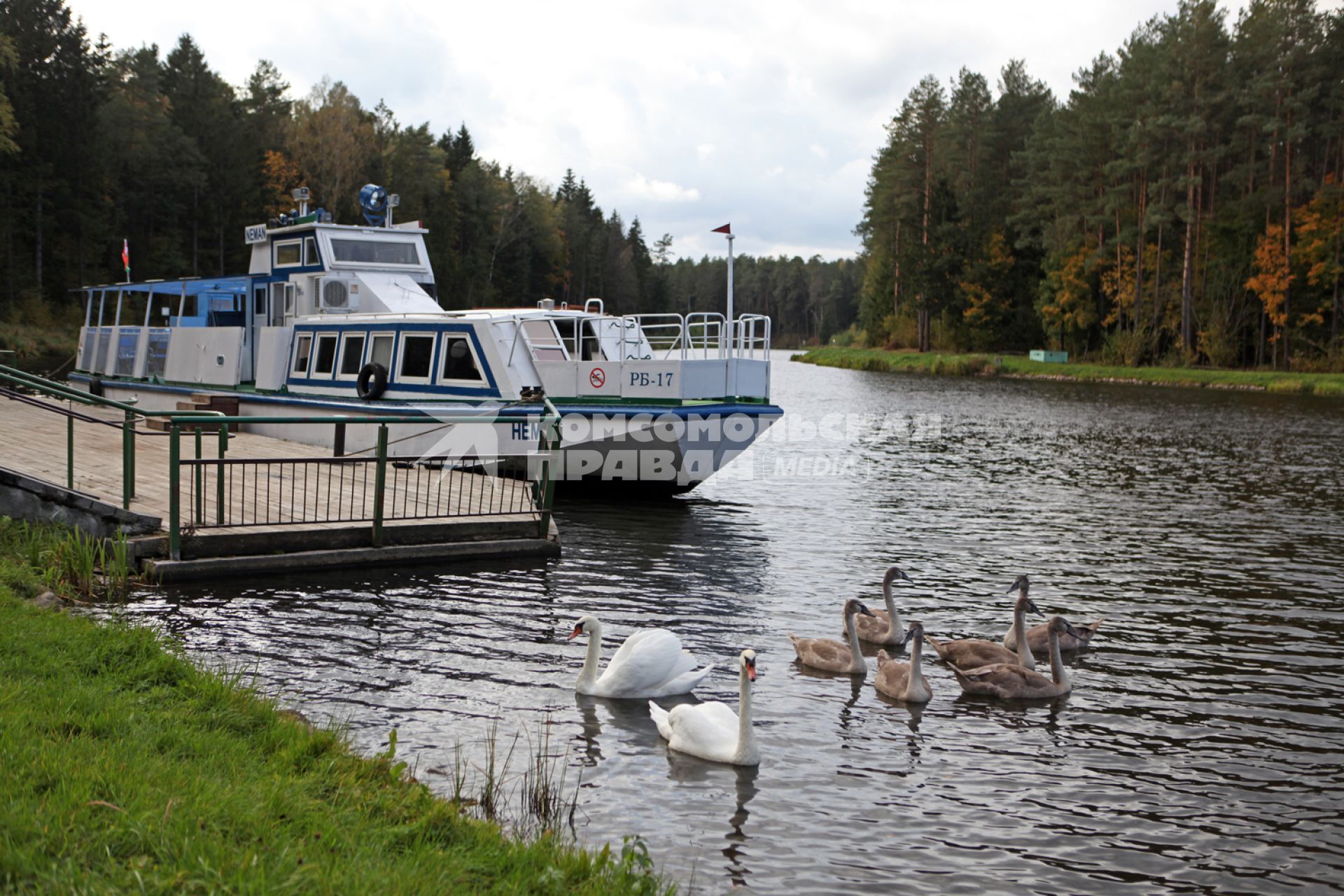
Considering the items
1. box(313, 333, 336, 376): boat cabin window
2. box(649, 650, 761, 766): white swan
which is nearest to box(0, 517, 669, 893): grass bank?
box(649, 650, 761, 766): white swan

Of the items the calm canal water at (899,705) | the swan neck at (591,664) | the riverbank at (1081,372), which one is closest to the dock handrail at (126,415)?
the calm canal water at (899,705)

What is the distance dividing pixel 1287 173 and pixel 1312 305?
7.04 m

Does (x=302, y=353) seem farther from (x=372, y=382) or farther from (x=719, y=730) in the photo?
(x=719, y=730)

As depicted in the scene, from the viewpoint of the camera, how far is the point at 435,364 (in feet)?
62.6

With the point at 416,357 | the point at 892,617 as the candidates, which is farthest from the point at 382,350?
the point at 892,617

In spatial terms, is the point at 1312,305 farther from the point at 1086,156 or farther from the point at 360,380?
the point at 360,380

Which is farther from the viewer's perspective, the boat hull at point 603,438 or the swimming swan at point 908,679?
the boat hull at point 603,438

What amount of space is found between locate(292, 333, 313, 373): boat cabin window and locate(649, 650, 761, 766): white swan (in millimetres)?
15434

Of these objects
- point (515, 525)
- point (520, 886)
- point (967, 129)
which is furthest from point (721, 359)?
point (967, 129)

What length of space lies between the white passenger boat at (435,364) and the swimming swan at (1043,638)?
6.09m

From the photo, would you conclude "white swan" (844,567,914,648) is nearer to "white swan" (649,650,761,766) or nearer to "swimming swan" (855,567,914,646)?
"swimming swan" (855,567,914,646)

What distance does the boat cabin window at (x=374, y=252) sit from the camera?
72.7ft

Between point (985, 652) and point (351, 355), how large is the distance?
14.2m

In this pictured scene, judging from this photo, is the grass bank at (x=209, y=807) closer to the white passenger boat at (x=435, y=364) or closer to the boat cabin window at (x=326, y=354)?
the white passenger boat at (x=435, y=364)
